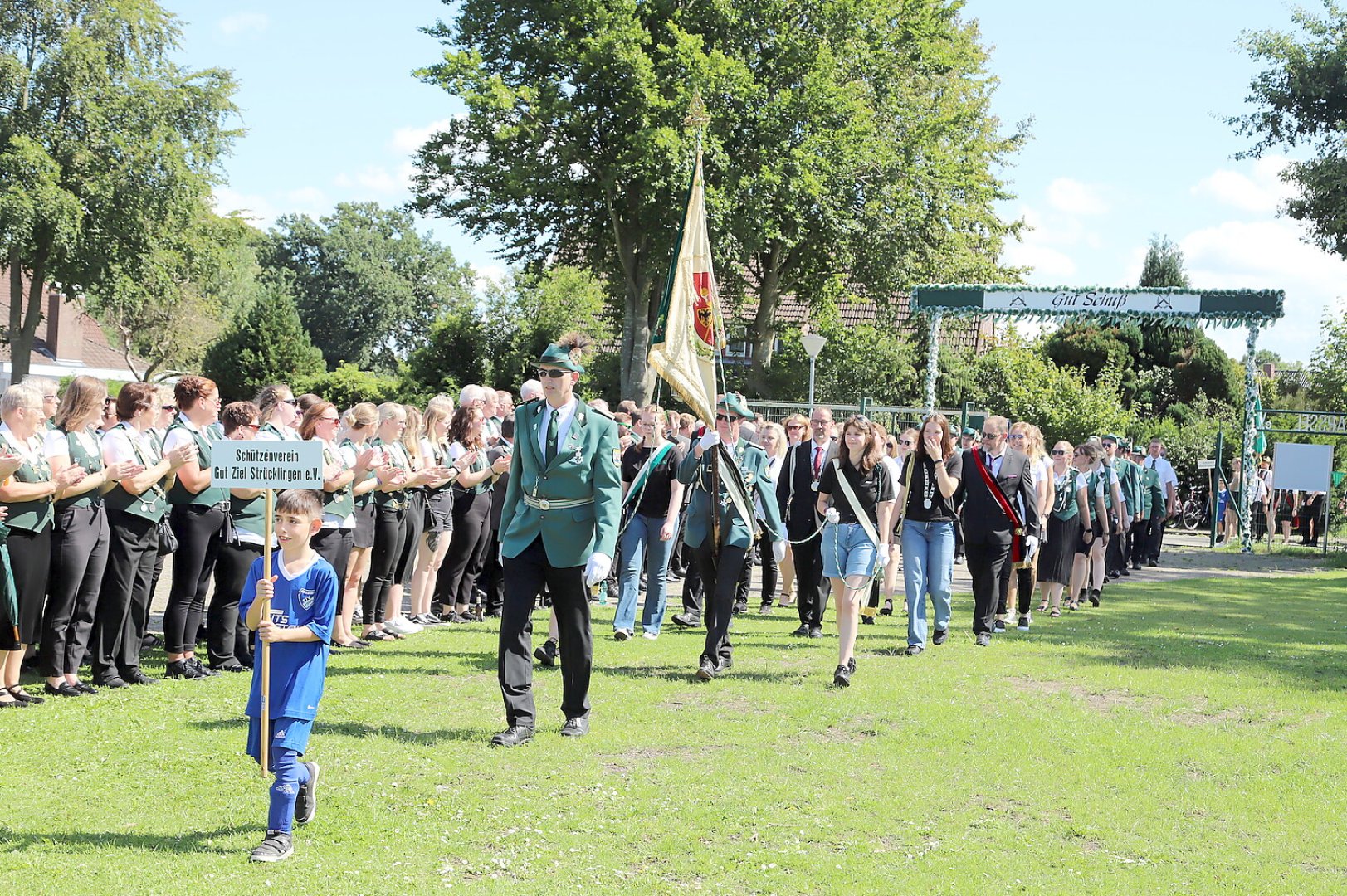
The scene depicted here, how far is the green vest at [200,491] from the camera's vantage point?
8.49 metres

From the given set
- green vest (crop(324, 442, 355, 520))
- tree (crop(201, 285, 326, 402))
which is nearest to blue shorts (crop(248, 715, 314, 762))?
green vest (crop(324, 442, 355, 520))

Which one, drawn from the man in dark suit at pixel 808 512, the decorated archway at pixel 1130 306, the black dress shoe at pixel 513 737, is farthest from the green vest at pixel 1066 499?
the decorated archway at pixel 1130 306

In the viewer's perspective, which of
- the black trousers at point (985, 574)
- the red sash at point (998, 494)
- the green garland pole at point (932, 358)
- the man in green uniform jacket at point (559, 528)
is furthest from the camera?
the green garland pole at point (932, 358)

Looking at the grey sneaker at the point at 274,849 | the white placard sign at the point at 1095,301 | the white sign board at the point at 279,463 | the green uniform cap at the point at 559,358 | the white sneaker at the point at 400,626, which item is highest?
the white placard sign at the point at 1095,301

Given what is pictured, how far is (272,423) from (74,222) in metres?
34.3

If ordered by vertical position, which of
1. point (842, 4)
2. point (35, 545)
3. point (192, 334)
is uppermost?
point (842, 4)

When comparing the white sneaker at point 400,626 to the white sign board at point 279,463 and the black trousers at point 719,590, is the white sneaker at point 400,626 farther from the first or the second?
the white sign board at point 279,463

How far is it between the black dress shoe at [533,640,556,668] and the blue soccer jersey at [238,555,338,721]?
4219mm

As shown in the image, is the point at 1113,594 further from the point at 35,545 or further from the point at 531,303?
the point at 531,303

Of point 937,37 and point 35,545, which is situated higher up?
point 937,37

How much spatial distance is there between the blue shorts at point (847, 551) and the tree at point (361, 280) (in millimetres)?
81441

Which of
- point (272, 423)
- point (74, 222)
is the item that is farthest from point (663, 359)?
point (74, 222)

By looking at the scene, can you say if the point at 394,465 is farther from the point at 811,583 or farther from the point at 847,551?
the point at 811,583

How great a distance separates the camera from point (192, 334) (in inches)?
2395
